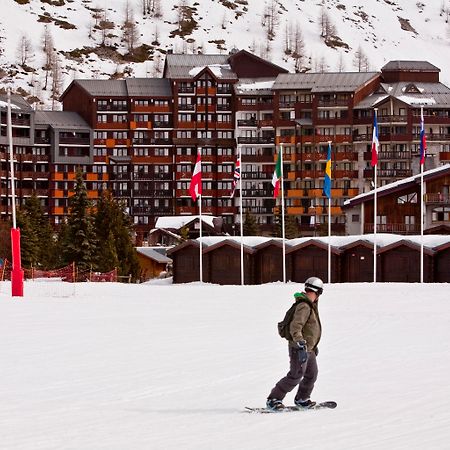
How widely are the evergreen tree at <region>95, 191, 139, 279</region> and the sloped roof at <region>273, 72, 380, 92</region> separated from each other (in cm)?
3548

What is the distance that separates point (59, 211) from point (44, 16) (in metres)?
79.8

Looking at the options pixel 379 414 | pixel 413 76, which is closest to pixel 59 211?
pixel 413 76

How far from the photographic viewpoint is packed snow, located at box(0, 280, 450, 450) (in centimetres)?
1026

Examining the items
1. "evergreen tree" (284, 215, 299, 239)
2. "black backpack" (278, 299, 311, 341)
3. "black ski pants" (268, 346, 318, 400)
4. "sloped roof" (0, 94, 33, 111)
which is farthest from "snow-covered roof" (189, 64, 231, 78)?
"black backpack" (278, 299, 311, 341)

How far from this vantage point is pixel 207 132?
99.9m

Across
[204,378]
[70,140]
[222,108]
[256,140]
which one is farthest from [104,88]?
[204,378]

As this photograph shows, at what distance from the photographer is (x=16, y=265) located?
31500 millimetres

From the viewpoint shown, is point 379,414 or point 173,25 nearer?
point 379,414

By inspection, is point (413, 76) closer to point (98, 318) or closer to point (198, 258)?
point (198, 258)

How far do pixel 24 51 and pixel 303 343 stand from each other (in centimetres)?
15142

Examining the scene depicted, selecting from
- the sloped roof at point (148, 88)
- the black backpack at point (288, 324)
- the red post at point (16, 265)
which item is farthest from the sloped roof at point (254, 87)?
the black backpack at point (288, 324)

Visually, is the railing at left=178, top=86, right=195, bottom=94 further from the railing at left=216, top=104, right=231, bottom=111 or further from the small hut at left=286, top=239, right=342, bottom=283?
the small hut at left=286, top=239, right=342, bottom=283

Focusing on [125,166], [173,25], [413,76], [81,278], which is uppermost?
[173,25]

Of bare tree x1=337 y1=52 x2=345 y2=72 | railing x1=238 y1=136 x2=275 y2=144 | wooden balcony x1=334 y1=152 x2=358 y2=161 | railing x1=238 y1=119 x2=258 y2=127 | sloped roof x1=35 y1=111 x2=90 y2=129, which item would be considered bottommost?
wooden balcony x1=334 y1=152 x2=358 y2=161
